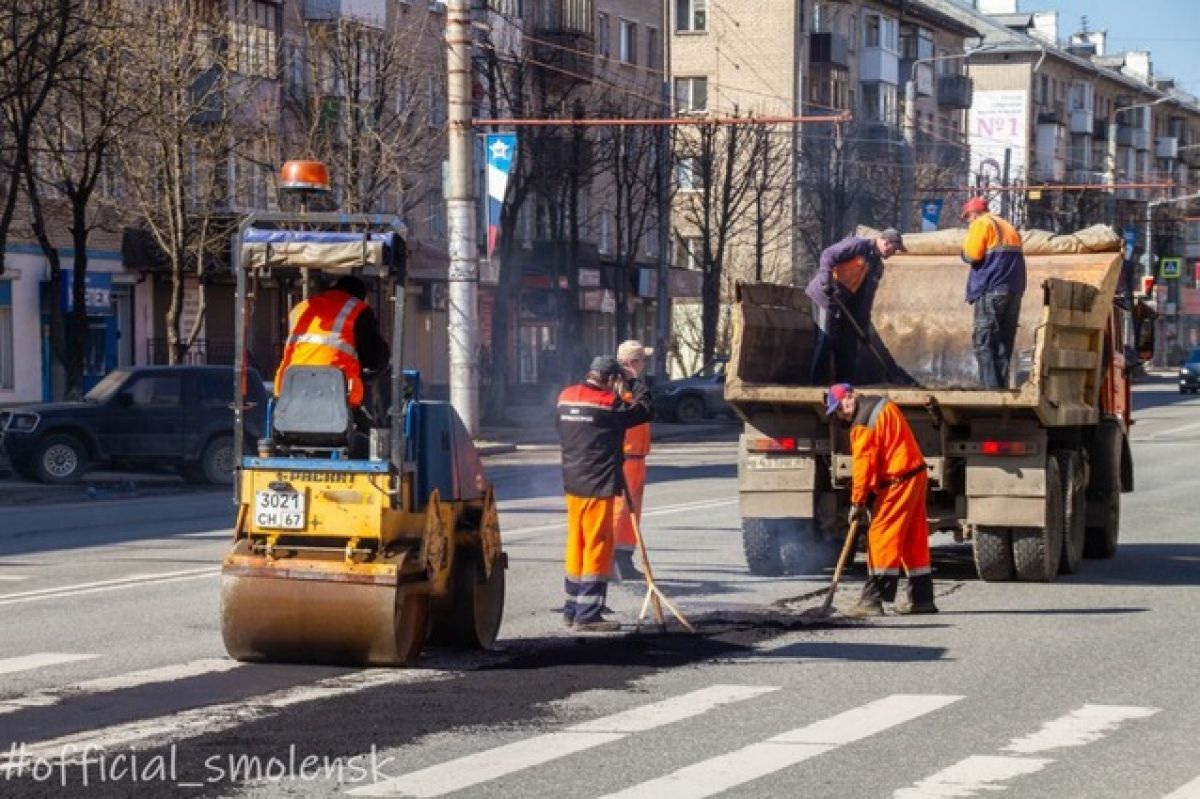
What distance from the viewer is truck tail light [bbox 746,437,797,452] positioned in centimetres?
1548

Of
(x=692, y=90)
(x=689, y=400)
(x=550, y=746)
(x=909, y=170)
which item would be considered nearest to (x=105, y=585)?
(x=550, y=746)

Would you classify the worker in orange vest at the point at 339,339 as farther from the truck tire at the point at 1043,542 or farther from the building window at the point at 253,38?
the building window at the point at 253,38

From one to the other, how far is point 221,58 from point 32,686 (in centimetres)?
2677

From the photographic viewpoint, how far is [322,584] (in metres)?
10.4

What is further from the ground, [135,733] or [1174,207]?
[1174,207]

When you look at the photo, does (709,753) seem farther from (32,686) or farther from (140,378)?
(140,378)

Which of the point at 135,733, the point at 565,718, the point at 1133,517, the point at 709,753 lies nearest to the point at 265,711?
the point at 135,733

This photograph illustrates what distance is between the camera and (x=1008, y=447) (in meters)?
15.0

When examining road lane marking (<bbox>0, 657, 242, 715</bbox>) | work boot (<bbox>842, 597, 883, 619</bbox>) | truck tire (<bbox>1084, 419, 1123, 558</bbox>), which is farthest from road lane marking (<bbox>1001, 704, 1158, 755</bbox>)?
truck tire (<bbox>1084, 419, 1123, 558</bbox>)

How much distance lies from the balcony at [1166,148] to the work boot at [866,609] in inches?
4423

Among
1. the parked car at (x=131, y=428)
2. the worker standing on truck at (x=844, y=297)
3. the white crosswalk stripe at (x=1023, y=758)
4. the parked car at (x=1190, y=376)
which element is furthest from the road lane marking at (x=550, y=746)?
the parked car at (x=1190, y=376)

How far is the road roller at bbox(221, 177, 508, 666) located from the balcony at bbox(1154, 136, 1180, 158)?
379 ft

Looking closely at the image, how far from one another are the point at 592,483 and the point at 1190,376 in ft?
192

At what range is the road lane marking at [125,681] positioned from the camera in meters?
9.79
